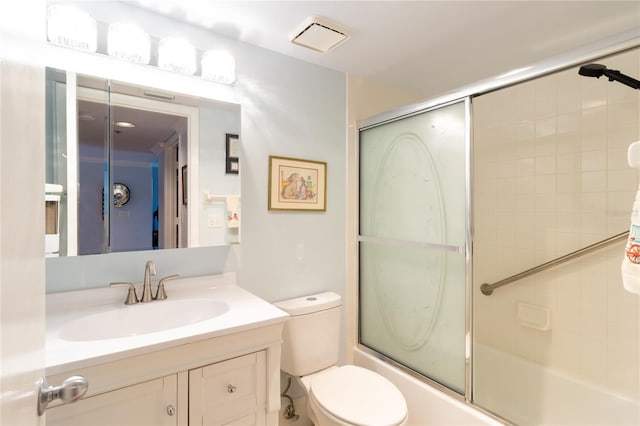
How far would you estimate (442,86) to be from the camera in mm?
2289

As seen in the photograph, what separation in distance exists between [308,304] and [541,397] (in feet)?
4.91

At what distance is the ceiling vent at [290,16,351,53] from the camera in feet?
4.80

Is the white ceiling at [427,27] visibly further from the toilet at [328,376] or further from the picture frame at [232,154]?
the toilet at [328,376]

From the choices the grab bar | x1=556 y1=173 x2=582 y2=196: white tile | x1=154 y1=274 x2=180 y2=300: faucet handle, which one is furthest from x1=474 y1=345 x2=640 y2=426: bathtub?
x1=154 y1=274 x2=180 y2=300: faucet handle

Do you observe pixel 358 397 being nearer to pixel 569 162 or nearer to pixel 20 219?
pixel 20 219

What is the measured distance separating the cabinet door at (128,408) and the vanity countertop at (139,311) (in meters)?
0.13

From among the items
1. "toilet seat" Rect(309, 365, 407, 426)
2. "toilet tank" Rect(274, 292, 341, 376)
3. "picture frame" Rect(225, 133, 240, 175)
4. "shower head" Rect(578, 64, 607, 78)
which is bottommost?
"toilet seat" Rect(309, 365, 407, 426)

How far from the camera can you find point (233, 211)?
157 centimetres

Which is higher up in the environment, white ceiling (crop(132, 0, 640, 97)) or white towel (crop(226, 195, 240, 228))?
white ceiling (crop(132, 0, 640, 97))

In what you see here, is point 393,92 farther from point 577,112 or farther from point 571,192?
point 571,192

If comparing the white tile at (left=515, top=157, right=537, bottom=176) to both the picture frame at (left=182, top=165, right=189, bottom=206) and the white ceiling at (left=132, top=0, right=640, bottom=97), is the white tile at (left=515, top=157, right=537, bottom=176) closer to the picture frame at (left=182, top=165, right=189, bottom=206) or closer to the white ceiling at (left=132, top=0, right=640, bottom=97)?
the white ceiling at (left=132, top=0, right=640, bottom=97)

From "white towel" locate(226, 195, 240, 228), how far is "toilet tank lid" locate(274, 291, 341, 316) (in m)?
0.49

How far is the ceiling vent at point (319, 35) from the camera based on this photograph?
1.46 meters

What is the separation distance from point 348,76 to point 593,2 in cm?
Answer: 122
